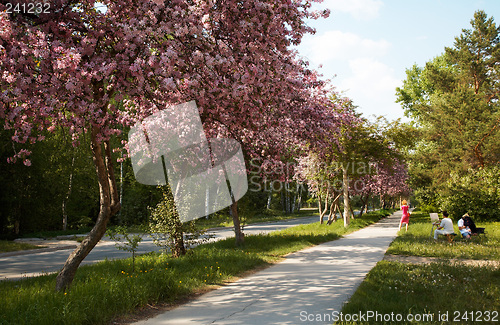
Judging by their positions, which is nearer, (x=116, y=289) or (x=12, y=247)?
(x=116, y=289)

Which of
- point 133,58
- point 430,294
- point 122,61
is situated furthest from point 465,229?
point 122,61

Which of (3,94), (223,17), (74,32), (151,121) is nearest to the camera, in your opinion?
(3,94)

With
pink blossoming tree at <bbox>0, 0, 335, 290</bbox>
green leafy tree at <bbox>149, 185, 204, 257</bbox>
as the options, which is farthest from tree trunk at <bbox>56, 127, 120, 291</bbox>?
green leafy tree at <bbox>149, 185, 204, 257</bbox>

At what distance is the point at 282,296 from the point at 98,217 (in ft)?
11.6

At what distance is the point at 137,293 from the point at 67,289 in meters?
1.13

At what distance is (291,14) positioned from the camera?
294 inches

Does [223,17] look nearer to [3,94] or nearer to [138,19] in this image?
[138,19]

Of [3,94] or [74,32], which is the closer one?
[3,94]

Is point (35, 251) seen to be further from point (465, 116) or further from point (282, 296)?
point (465, 116)

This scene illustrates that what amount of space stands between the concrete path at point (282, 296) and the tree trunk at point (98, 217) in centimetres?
192

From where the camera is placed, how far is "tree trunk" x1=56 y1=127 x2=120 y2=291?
259 inches

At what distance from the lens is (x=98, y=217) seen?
680 centimetres

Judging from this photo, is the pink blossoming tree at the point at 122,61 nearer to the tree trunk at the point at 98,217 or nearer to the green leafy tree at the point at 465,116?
the tree trunk at the point at 98,217

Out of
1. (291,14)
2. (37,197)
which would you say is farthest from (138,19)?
(37,197)
